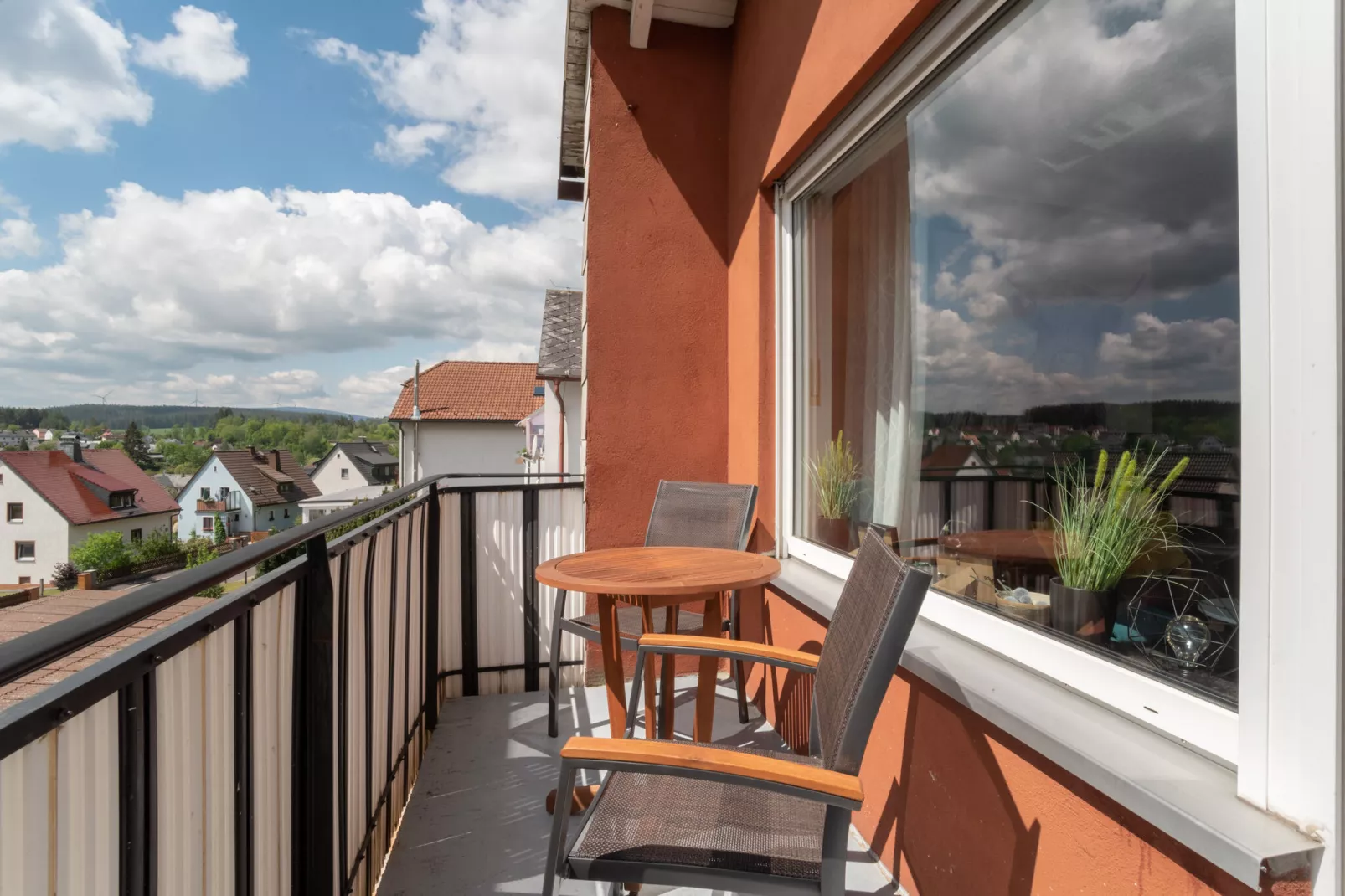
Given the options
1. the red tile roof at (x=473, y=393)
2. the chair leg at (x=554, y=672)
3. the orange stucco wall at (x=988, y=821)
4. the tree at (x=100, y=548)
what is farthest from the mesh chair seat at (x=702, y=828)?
the red tile roof at (x=473, y=393)

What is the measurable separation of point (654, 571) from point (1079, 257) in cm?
152

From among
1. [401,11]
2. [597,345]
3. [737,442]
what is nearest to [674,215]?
[597,345]

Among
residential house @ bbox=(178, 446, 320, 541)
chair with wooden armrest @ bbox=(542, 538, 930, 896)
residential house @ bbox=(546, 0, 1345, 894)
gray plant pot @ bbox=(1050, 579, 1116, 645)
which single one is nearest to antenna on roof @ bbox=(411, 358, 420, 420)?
residential house @ bbox=(178, 446, 320, 541)

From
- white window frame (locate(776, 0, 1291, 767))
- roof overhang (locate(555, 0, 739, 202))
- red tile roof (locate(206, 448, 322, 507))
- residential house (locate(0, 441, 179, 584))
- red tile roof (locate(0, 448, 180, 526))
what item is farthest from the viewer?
red tile roof (locate(206, 448, 322, 507))

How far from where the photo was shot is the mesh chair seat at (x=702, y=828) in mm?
1156

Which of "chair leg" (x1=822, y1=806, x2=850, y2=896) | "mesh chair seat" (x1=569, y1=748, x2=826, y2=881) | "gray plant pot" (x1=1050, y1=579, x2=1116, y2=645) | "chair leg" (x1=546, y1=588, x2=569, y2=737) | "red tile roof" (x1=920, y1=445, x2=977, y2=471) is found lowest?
"chair leg" (x1=546, y1=588, x2=569, y2=737)

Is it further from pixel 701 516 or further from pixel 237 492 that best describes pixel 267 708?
pixel 237 492

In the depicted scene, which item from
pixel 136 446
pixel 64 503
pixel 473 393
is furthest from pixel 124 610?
pixel 473 393

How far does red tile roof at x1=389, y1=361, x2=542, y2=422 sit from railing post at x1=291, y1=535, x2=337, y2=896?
25.0 metres

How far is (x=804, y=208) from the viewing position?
281cm

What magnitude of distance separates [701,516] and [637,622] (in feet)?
1.72

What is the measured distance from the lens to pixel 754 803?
1.35 metres

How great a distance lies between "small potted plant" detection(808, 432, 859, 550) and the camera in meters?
2.50

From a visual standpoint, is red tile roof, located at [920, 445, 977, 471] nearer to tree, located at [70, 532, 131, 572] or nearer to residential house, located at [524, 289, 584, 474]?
residential house, located at [524, 289, 584, 474]
